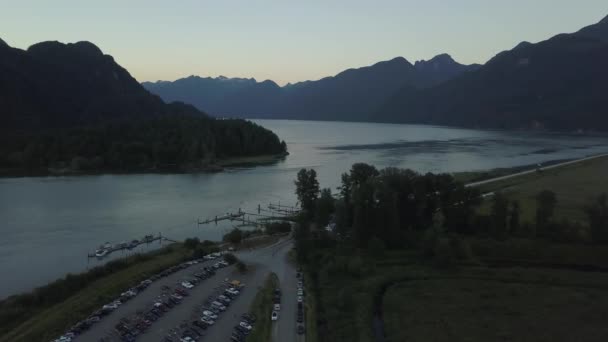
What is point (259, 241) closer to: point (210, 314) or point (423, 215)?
point (423, 215)

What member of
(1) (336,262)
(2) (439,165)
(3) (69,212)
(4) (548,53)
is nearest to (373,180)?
(1) (336,262)

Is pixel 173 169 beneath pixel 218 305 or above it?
above

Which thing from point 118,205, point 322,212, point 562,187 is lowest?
point 118,205

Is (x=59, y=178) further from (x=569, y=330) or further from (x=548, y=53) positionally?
(x=548, y=53)

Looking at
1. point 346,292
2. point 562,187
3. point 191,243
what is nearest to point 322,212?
point 191,243

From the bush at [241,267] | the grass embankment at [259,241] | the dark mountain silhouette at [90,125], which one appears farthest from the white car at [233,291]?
the dark mountain silhouette at [90,125]

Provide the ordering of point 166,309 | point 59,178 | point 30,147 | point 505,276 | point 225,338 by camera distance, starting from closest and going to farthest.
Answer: point 225,338, point 166,309, point 505,276, point 59,178, point 30,147
